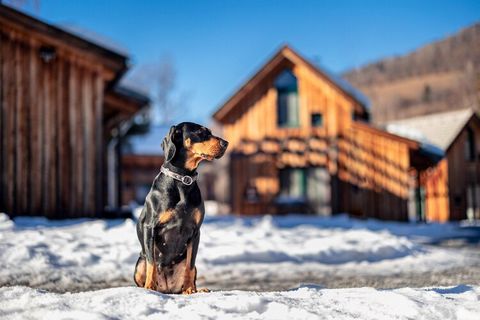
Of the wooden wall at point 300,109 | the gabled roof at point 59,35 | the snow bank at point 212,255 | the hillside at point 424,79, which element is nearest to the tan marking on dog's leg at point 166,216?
the snow bank at point 212,255

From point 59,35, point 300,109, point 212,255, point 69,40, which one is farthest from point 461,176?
point 59,35

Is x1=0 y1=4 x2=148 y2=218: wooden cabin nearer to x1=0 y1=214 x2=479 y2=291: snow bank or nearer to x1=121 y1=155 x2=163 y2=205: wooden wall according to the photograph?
x1=0 y1=214 x2=479 y2=291: snow bank

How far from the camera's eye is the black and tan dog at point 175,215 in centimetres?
340

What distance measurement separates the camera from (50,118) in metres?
10.0

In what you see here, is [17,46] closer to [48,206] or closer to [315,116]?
[48,206]

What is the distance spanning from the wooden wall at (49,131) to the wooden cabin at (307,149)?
872 centimetres

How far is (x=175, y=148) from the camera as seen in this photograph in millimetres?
3480

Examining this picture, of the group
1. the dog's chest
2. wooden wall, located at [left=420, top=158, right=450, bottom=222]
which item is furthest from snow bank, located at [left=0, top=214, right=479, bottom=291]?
wooden wall, located at [left=420, top=158, right=450, bottom=222]

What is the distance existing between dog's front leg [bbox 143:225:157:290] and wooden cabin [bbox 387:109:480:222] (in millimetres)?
21817

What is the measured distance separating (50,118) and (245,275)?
241 inches

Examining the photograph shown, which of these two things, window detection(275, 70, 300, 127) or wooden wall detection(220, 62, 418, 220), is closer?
wooden wall detection(220, 62, 418, 220)

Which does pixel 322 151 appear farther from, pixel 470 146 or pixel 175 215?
pixel 175 215

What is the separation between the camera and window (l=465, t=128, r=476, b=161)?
983 inches

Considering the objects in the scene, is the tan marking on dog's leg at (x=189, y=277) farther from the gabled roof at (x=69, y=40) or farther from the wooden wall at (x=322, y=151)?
the wooden wall at (x=322, y=151)
